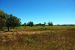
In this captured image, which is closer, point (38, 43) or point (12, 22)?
point (38, 43)

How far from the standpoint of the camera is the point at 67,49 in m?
8.84

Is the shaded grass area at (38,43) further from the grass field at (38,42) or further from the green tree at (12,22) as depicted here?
the green tree at (12,22)

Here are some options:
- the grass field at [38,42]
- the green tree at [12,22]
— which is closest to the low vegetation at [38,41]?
the grass field at [38,42]

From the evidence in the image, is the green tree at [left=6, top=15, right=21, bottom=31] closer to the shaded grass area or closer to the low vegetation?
the low vegetation

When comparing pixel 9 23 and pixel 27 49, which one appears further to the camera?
pixel 9 23

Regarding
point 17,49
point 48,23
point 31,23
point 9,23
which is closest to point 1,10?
point 9,23

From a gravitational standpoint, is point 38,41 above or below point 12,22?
below

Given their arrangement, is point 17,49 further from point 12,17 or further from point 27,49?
point 12,17

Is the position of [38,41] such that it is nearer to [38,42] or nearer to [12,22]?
[38,42]

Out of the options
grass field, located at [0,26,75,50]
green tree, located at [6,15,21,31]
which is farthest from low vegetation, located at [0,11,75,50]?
green tree, located at [6,15,21,31]

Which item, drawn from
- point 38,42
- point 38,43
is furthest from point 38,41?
point 38,43

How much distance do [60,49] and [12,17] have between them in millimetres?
64825

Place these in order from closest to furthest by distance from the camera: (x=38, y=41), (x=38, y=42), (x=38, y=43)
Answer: (x=38, y=43), (x=38, y=42), (x=38, y=41)

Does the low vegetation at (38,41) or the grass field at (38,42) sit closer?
the grass field at (38,42)
